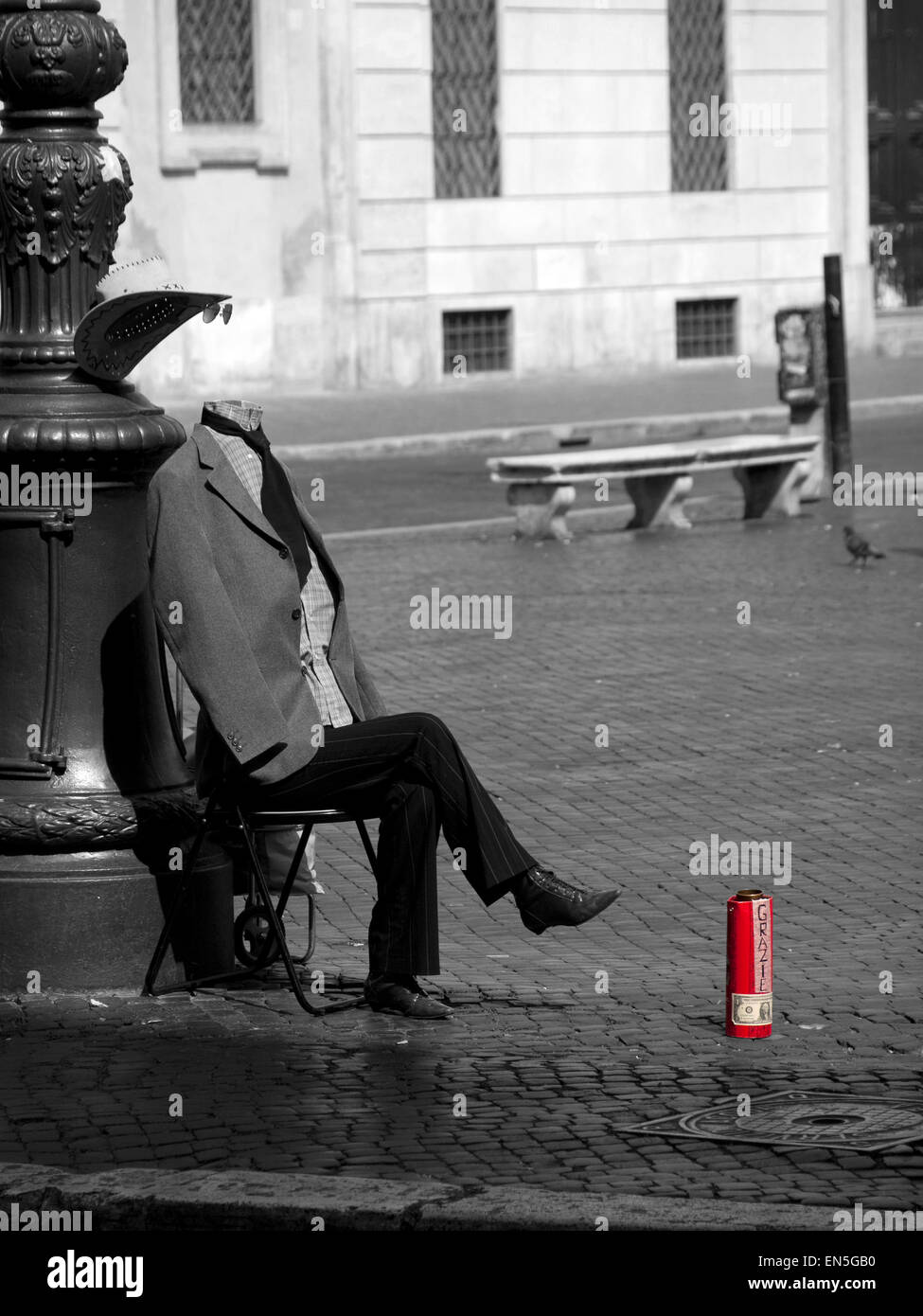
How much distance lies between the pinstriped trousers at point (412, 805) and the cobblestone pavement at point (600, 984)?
27cm

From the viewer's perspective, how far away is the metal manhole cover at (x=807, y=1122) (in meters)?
4.99

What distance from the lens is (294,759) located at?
6.05 m

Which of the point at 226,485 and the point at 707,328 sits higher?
the point at 707,328

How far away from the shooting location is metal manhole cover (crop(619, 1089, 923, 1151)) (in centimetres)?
499

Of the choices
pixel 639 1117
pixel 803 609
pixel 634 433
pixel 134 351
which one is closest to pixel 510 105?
pixel 634 433

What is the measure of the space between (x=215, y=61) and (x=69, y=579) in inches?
837

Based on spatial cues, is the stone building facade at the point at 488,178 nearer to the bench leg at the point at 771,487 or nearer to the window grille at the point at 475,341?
the window grille at the point at 475,341

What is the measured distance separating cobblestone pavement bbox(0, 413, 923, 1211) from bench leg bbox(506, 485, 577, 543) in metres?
4.07

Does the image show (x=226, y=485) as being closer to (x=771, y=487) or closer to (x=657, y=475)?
(x=657, y=475)

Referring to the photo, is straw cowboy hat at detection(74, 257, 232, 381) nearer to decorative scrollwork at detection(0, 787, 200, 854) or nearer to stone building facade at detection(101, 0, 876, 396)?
decorative scrollwork at detection(0, 787, 200, 854)

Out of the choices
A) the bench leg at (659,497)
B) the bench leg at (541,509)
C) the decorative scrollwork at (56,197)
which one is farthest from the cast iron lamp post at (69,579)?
the bench leg at (659,497)

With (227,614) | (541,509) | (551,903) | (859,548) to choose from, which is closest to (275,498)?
(227,614)

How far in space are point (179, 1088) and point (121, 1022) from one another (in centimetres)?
61

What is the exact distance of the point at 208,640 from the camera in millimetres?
6062
